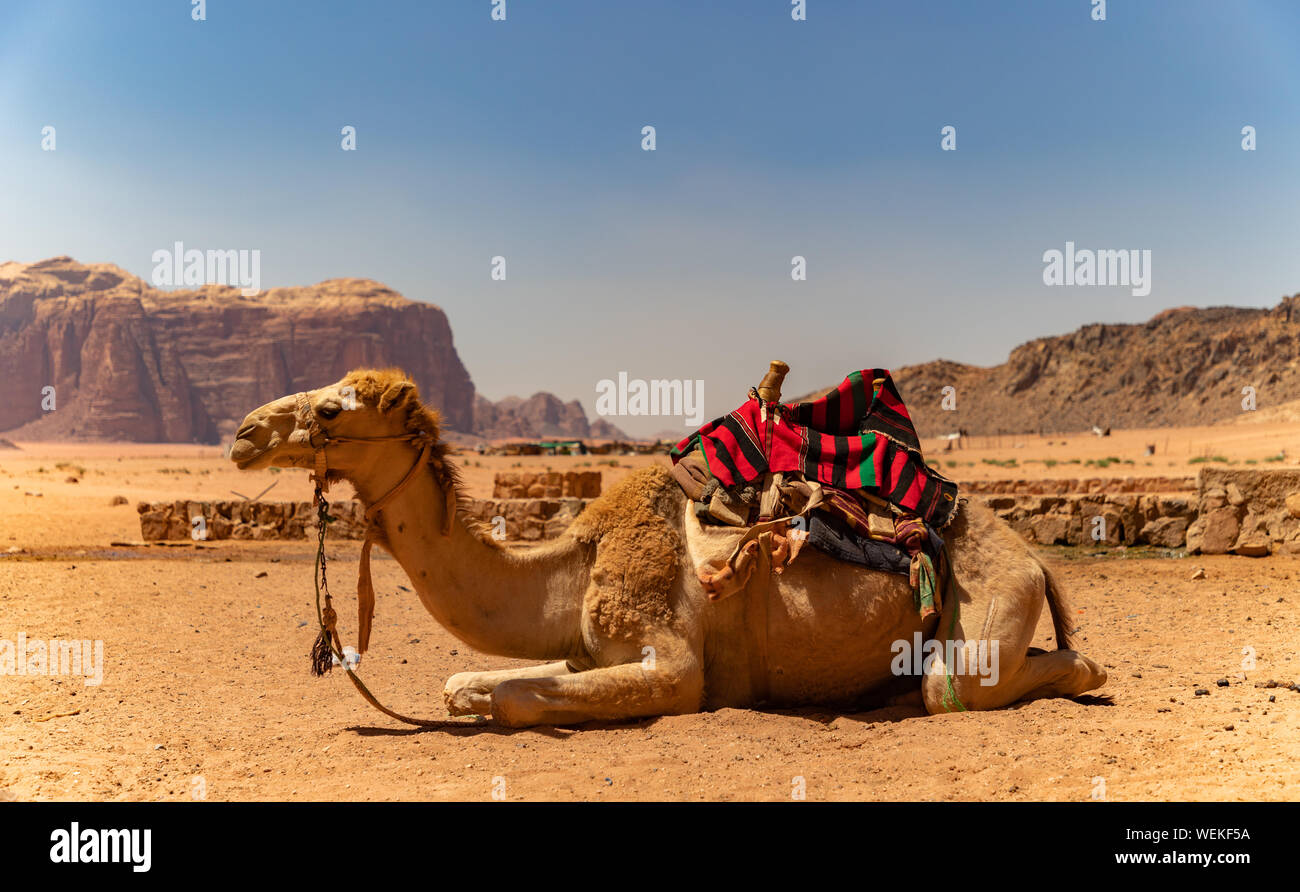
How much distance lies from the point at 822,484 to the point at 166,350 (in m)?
190

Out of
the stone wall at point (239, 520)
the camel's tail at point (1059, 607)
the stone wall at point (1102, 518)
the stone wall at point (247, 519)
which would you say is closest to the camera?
the camel's tail at point (1059, 607)

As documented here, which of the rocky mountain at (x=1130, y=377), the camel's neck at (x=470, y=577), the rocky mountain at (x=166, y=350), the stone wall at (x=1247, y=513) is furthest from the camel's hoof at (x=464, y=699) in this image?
the rocky mountain at (x=166, y=350)

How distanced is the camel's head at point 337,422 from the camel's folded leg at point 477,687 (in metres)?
1.53

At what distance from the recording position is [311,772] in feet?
15.8

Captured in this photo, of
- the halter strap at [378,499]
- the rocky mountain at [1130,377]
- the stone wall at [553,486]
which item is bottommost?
the stone wall at [553,486]

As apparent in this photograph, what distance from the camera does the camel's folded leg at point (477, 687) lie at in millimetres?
5664

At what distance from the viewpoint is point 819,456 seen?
5828 mm

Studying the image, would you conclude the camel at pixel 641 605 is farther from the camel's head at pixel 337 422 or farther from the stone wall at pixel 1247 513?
the stone wall at pixel 1247 513

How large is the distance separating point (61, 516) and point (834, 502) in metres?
21.6

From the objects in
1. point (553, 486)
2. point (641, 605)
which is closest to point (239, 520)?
point (553, 486)

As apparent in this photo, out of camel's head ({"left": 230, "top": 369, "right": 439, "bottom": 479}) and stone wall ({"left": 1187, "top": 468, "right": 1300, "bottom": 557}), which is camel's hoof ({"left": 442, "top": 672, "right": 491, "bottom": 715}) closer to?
camel's head ({"left": 230, "top": 369, "right": 439, "bottom": 479})

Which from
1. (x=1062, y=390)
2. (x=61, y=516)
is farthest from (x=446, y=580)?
(x=1062, y=390)

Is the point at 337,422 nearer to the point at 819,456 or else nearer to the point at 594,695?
the point at 594,695

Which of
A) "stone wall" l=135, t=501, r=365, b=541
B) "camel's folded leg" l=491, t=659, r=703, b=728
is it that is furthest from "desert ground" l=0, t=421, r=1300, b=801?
"stone wall" l=135, t=501, r=365, b=541
